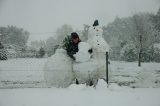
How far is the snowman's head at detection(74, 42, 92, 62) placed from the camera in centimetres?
438

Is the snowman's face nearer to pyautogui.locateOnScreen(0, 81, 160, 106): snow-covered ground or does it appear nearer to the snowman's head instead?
the snowman's head

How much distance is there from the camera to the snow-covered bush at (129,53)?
8.80 metres

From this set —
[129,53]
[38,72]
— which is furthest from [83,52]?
[129,53]

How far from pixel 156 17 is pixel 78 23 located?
2.86 m

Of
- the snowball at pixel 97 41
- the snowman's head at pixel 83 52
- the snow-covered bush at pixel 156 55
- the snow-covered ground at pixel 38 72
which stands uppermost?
the snowball at pixel 97 41

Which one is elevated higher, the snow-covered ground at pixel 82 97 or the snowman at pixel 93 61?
the snowman at pixel 93 61

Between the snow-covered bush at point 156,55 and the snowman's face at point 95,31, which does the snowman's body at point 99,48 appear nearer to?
the snowman's face at point 95,31

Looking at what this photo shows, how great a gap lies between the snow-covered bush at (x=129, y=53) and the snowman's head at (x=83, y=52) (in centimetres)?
443

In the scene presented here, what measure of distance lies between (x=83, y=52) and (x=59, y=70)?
506 mm

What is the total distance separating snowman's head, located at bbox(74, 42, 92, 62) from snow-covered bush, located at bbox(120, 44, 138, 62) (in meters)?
4.43

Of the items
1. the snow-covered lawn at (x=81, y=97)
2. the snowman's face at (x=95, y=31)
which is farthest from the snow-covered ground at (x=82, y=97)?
the snowman's face at (x=95, y=31)

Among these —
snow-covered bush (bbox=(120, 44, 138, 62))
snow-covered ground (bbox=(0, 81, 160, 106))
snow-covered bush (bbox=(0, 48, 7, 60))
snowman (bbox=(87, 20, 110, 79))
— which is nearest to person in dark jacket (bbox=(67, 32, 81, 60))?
snowman (bbox=(87, 20, 110, 79))

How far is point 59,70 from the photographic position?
4.51 m

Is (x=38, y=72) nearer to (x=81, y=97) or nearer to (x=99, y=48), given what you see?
(x=99, y=48)
